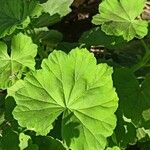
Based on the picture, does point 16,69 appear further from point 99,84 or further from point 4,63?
point 99,84

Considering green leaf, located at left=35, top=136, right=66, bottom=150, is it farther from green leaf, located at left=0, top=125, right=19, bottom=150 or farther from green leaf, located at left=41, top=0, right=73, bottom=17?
green leaf, located at left=41, top=0, right=73, bottom=17

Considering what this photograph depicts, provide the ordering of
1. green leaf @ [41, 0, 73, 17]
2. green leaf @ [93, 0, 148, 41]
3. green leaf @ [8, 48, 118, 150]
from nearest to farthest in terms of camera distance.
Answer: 1. green leaf @ [8, 48, 118, 150]
2. green leaf @ [93, 0, 148, 41]
3. green leaf @ [41, 0, 73, 17]

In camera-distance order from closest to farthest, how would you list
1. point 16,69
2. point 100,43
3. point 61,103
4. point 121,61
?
point 61,103 < point 16,69 < point 100,43 < point 121,61

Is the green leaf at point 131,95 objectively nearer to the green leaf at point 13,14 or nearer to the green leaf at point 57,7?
the green leaf at point 13,14

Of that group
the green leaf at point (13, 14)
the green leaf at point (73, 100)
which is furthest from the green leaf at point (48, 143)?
the green leaf at point (13, 14)

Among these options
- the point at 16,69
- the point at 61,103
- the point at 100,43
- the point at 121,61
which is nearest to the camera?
the point at 61,103

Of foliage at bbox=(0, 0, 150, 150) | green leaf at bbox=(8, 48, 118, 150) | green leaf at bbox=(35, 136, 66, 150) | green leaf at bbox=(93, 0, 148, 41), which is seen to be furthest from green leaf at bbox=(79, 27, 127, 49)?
green leaf at bbox=(35, 136, 66, 150)

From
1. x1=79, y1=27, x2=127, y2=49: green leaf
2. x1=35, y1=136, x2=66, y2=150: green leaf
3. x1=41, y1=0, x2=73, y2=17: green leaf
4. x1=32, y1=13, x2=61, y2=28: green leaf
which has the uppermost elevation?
x1=32, y1=13, x2=61, y2=28: green leaf

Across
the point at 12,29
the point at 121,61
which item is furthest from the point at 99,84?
the point at 121,61
